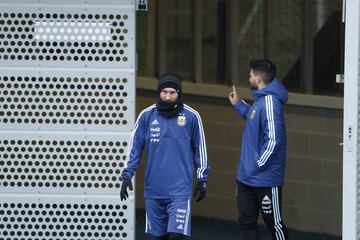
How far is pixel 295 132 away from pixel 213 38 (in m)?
1.85

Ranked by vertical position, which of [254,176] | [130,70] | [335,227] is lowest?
[335,227]

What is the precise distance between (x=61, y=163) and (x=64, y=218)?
1.57 feet

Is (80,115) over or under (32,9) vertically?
under

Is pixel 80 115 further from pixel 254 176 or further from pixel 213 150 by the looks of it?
pixel 213 150

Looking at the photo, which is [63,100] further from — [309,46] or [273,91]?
[309,46]

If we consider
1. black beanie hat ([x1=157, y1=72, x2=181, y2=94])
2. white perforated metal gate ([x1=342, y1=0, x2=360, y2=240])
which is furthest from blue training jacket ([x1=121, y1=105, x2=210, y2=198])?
white perforated metal gate ([x1=342, y1=0, x2=360, y2=240])

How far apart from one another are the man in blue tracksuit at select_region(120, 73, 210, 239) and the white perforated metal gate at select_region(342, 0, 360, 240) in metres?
1.16

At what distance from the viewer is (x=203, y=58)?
46.5 ft

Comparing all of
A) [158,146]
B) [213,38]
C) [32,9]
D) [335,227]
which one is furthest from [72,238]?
[213,38]

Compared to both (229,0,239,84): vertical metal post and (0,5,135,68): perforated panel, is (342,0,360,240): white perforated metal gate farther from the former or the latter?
(229,0,239,84): vertical metal post

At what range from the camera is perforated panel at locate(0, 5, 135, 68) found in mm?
10117

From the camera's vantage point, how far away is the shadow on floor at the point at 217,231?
12.5 meters

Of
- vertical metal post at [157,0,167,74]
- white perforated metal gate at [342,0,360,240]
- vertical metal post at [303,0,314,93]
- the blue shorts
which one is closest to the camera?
white perforated metal gate at [342,0,360,240]

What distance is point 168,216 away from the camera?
32.1ft
